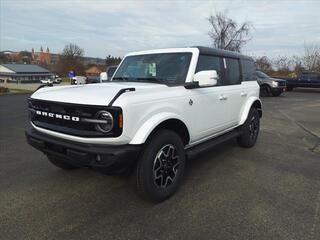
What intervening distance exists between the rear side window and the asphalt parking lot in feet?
5.21

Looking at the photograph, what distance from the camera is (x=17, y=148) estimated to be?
6.30 meters

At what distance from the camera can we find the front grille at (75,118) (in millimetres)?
3250

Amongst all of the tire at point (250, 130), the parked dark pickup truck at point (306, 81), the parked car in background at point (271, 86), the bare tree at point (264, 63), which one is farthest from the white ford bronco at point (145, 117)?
the bare tree at point (264, 63)

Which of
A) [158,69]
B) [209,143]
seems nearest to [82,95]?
[158,69]

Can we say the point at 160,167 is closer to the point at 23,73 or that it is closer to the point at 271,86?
the point at 271,86

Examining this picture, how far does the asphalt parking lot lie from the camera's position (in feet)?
10.3

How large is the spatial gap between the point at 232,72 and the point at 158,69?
165cm

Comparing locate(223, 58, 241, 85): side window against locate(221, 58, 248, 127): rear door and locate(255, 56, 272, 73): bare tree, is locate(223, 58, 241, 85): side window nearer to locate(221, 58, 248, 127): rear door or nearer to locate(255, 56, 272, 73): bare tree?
locate(221, 58, 248, 127): rear door

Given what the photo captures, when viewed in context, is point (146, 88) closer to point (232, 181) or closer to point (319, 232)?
point (232, 181)

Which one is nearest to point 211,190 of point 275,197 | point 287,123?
point 275,197

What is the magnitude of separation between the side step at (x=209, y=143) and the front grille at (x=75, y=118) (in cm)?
143

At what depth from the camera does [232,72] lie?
5.63 meters

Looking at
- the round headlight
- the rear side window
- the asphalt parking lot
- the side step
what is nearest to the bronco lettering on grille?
A: the round headlight

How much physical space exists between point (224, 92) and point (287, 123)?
563 centimetres
